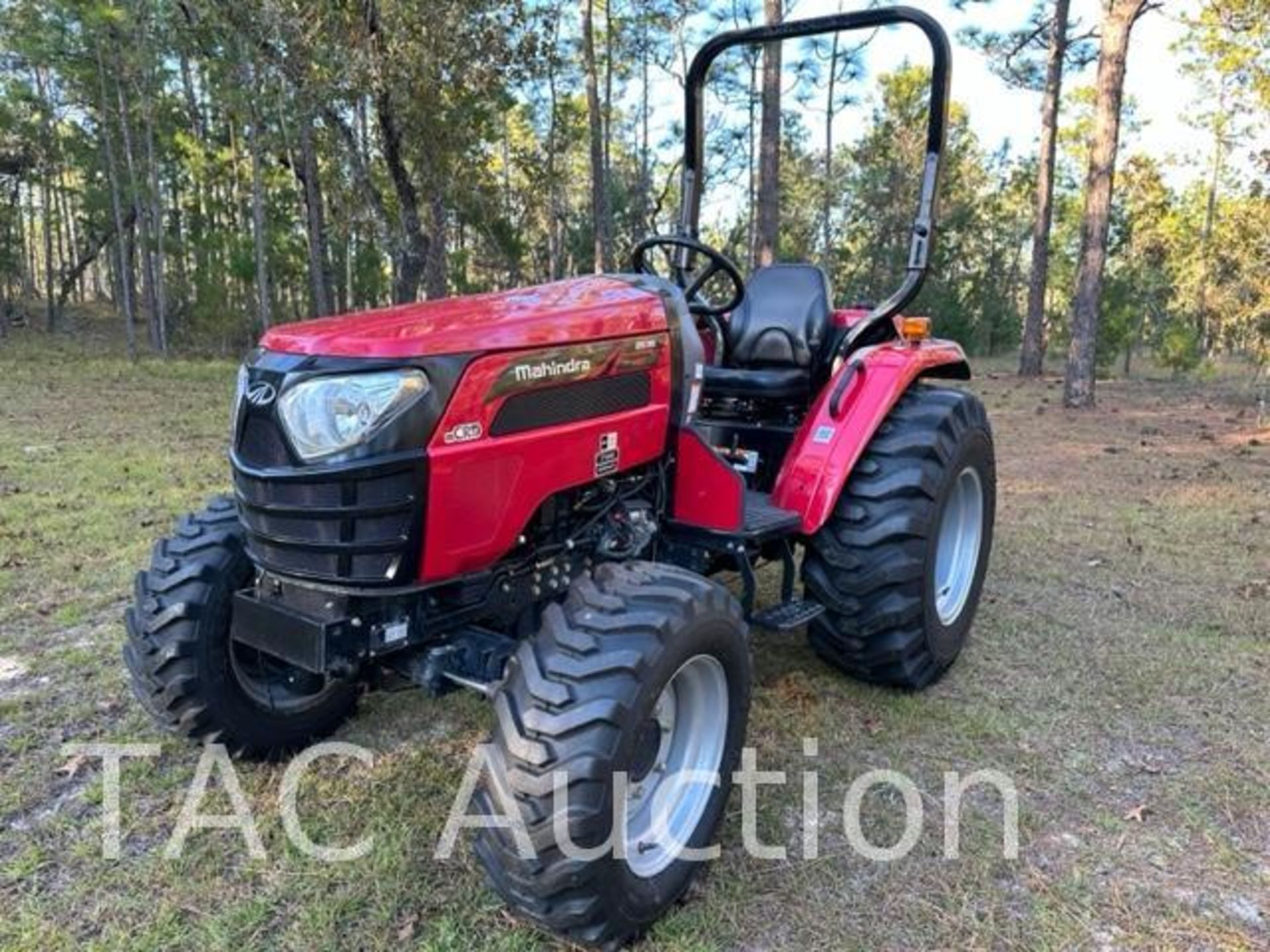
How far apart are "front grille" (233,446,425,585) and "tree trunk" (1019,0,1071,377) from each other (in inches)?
616

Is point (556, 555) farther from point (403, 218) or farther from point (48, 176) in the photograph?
point (48, 176)

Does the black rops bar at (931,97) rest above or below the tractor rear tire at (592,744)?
above

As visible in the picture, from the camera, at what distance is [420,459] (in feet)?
6.19

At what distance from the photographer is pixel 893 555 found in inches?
114

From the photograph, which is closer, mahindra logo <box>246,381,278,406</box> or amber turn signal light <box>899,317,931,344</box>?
mahindra logo <box>246,381,278,406</box>

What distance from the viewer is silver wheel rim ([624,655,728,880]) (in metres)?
2.12

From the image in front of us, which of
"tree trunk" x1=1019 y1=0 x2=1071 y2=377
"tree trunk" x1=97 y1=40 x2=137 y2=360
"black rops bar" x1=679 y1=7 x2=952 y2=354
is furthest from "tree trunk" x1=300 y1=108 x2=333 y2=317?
"tree trunk" x1=1019 y1=0 x2=1071 y2=377

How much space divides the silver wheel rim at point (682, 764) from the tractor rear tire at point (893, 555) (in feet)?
2.84

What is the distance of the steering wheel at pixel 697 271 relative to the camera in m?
→ 2.84

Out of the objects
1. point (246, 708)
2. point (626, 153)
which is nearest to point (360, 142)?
point (246, 708)

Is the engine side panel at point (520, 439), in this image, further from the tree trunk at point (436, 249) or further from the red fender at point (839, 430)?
the tree trunk at point (436, 249)

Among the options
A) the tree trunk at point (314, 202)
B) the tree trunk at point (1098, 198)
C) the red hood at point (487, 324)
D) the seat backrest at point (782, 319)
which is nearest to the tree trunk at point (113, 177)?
the tree trunk at point (314, 202)

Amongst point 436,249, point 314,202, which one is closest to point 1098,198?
point 436,249
